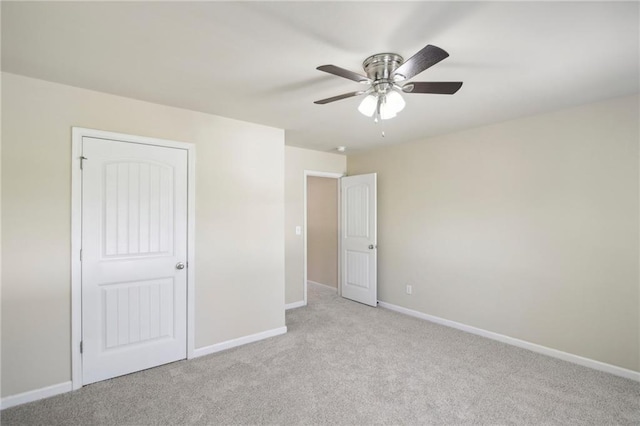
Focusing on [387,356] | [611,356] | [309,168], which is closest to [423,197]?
[309,168]

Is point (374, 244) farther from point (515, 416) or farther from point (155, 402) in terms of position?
point (155, 402)

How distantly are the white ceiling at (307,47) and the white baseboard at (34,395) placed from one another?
7.64ft

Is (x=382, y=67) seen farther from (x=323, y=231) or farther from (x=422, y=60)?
(x=323, y=231)

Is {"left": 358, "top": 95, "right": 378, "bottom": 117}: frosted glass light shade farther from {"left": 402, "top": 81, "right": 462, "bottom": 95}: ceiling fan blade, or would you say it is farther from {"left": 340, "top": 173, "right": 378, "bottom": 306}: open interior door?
{"left": 340, "top": 173, "right": 378, "bottom": 306}: open interior door

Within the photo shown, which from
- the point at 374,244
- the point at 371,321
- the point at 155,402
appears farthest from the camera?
the point at 374,244

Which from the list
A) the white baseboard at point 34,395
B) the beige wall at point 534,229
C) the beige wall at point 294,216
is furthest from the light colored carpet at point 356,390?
the beige wall at point 294,216

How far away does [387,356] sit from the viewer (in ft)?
9.73

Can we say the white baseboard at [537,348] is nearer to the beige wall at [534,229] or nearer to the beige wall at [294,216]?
the beige wall at [534,229]

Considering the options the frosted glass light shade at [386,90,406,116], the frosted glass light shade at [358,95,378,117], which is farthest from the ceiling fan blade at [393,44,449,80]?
the frosted glass light shade at [358,95,378,117]

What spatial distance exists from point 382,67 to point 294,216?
300 cm

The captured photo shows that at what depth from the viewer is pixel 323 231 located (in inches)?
226

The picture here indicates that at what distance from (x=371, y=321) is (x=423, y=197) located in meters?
1.79

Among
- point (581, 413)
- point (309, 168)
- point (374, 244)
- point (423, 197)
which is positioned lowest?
point (581, 413)

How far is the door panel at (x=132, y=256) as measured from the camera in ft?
8.13
